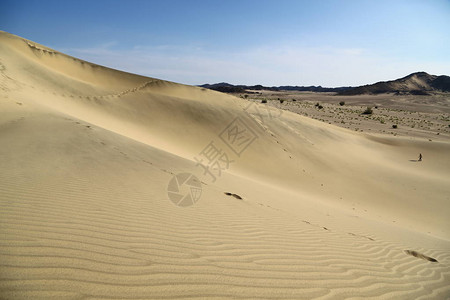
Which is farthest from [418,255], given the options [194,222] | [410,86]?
[410,86]

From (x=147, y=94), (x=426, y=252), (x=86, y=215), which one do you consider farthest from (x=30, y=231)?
(x=147, y=94)

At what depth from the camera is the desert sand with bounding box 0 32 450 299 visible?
2230 mm

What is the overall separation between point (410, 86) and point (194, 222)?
3865 inches

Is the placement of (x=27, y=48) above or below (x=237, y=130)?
above

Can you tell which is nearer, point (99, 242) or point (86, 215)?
point (99, 242)

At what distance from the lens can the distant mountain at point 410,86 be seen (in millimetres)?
74375

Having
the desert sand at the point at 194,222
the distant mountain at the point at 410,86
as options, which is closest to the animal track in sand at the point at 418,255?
the desert sand at the point at 194,222

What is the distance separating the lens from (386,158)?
1522 cm

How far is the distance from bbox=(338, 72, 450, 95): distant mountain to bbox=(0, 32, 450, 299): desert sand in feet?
237

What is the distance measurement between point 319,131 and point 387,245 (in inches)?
503

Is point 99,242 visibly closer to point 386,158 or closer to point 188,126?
point 188,126

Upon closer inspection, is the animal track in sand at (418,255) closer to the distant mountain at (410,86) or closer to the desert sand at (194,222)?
the desert sand at (194,222)

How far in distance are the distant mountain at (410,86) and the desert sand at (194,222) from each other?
237 feet

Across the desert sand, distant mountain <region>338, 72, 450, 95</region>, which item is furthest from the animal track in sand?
distant mountain <region>338, 72, 450, 95</region>
